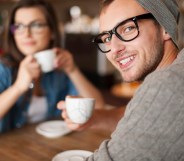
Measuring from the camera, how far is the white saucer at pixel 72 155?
1.00m

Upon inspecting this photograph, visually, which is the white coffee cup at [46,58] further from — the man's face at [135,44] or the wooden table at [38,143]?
the man's face at [135,44]

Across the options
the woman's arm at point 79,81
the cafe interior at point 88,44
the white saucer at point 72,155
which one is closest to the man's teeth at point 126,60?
the white saucer at point 72,155

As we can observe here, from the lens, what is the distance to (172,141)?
0.73 metres

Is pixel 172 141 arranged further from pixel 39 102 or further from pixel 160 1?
pixel 39 102

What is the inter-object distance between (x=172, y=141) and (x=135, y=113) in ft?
0.35

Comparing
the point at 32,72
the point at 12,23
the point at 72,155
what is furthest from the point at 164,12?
the point at 12,23

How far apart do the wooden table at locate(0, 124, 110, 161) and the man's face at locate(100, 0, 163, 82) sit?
32cm

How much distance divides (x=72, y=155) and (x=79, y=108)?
162 millimetres

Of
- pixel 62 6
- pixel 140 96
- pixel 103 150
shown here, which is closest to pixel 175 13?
pixel 140 96

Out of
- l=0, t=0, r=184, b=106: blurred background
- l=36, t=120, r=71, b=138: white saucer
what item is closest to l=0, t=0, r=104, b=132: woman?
l=36, t=120, r=71, b=138: white saucer

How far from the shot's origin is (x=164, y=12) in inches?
38.1

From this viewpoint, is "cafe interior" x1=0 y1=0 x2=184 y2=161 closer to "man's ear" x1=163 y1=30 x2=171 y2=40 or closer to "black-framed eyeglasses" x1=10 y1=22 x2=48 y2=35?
"black-framed eyeglasses" x1=10 y1=22 x2=48 y2=35

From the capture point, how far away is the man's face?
3.20ft

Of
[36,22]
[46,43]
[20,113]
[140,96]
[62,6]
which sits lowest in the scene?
[20,113]
